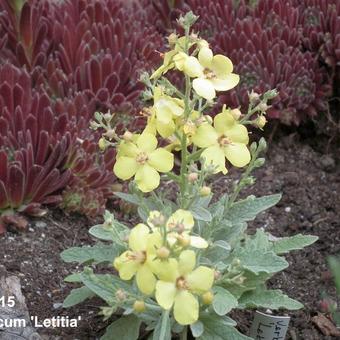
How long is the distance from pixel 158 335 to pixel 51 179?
102 centimetres

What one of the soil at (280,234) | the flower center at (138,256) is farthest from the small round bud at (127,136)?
the soil at (280,234)

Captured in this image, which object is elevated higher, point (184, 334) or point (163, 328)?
point (163, 328)

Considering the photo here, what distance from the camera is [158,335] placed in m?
2.48

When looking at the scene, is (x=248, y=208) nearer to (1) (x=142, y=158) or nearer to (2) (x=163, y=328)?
(1) (x=142, y=158)

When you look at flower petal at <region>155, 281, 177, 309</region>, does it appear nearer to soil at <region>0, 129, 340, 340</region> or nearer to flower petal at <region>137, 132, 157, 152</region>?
flower petal at <region>137, 132, 157, 152</region>

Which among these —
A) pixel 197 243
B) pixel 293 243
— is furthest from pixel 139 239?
pixel 293 243

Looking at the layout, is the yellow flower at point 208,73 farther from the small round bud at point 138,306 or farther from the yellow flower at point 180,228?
the small round bud at point 138,306

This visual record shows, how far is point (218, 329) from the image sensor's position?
2.56 metres

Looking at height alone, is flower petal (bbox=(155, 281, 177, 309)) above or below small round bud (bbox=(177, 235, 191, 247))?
below

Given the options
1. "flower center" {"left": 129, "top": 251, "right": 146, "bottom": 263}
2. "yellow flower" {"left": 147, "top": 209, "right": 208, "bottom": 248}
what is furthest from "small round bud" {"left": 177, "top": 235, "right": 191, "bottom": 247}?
"flower center" {"left": 129, "top": 251, "right": 146, "bottom": 263}

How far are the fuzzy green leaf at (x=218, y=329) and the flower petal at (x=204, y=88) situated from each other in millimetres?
649

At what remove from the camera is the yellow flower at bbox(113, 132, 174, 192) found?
2.44 meters

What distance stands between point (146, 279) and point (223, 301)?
1.12 feet

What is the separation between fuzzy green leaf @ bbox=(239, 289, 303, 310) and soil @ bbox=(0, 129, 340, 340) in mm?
338
